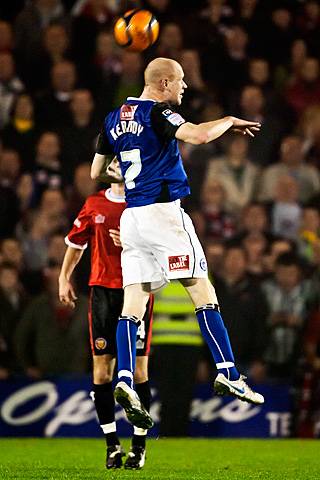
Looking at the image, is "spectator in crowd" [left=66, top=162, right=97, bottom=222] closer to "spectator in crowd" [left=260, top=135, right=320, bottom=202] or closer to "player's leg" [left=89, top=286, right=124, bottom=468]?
"spectator in crowd" [left=260, top=135, right=320, bottom=202]

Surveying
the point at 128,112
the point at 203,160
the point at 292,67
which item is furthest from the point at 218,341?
the point at 292,67

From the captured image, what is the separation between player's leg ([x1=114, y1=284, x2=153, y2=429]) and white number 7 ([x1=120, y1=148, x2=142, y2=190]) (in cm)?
66


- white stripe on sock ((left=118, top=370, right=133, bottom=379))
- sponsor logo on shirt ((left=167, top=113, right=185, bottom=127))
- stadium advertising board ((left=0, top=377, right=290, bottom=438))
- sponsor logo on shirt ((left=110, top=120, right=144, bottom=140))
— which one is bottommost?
stadium advertising board ((left=0, top=377, right=290, bottom=438))

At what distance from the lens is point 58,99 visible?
1450cm

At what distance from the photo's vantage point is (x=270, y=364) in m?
12.7

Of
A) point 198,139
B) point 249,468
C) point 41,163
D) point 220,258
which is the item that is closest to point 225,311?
point 220,258

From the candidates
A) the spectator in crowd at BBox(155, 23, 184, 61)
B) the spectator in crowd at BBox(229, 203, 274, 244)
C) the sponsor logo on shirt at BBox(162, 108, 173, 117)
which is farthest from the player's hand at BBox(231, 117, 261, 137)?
the spectator in crowd at BBox(155, 23, 184, 61)

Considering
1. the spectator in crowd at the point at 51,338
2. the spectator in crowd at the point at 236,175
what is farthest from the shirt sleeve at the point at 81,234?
the spectator in crowd at the point at 236,175

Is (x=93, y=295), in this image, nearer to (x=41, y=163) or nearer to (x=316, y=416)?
(x=316, y=416)

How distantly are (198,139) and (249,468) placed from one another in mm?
2602

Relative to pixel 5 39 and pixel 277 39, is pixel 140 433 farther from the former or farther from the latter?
pixel 277 39

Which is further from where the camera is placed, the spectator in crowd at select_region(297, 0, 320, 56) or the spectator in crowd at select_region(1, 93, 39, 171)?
the spectator in crowd at select_region(297, 0, 320, 56)

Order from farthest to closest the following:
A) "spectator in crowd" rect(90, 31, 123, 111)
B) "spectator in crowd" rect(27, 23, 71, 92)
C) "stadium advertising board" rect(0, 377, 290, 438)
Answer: "spectator in crowd" rect(27, 23, 71, 92), "spectator in crowd" rect(90, 31, 123, 111), "stadium advertising board" rect(0, 377, 290, 438)

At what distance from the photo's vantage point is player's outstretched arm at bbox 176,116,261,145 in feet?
22.8
